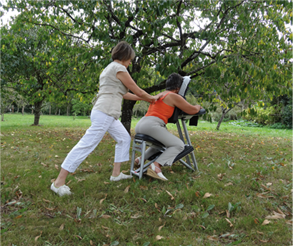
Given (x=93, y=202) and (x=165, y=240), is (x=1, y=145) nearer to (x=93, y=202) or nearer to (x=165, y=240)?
(x=93, y=202)

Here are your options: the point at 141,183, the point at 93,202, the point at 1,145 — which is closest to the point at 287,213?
the point at 141,183

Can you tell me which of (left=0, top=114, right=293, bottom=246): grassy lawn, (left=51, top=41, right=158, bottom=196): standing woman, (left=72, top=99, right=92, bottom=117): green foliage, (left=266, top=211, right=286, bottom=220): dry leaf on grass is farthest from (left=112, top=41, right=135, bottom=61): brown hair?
(left=72, top=99, right=92, bottom=117): green foliage

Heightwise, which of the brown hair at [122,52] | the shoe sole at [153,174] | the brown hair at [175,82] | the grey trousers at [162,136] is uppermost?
the brown hair at [122,52]

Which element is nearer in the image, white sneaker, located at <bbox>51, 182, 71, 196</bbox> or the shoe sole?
white sneaker, located at <bbox>51, 182, 71, 196</bbox>

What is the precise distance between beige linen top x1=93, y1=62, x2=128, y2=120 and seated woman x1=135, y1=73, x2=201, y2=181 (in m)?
0.61

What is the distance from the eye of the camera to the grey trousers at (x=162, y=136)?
342 cm

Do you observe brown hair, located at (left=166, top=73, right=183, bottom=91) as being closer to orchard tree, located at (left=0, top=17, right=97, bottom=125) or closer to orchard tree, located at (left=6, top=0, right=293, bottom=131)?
orchard tree, located at (left=6, top=0, right=293, bottom=131)

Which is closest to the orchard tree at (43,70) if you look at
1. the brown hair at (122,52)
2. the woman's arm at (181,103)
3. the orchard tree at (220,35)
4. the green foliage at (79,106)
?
the orchard tree at (220,35)

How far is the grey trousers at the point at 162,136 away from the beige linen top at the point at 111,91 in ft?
1.85

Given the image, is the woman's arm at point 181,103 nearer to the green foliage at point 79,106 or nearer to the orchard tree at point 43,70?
the orchard tree at point 43,70

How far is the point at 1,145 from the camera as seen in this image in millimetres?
6184

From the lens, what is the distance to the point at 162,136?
135 inches

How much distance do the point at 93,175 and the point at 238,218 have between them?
2.46 meters

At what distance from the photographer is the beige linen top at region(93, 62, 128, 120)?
3035mm
